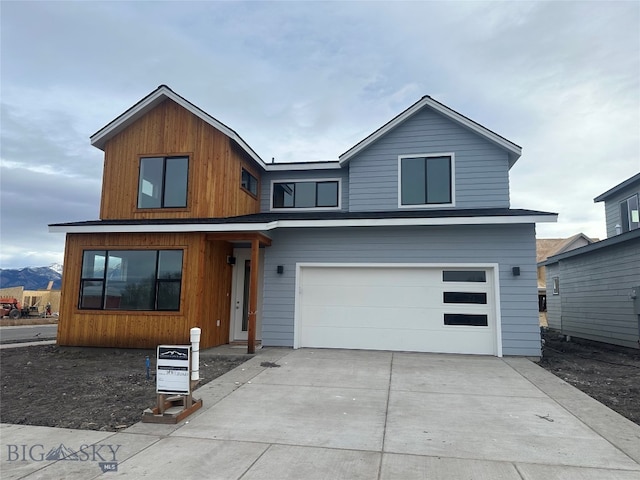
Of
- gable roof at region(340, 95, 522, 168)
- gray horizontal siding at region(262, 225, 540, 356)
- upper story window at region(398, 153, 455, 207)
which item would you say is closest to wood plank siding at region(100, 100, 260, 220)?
gray horizontal siding at region(262, 225, 540, 356)

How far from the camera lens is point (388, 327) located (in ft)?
33.3

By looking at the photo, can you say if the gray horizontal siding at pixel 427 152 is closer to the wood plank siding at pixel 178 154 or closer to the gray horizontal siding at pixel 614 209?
the wood plank siding at pixel 178 154

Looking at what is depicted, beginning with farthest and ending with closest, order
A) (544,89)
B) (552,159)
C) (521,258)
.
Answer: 1. (552,159)
2. (544,89)
3. (521,258)

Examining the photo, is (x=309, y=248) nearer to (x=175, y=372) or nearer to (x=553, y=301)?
(x=175, y=372)

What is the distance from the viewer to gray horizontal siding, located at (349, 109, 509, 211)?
1082cm

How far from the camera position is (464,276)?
32.7 feet

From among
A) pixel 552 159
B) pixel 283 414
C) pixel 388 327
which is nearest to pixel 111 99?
pixel 388 327

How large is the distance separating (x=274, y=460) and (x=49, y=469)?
214cm

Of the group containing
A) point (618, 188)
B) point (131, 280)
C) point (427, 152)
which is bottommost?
point (131, 280)

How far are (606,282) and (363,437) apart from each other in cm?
1220

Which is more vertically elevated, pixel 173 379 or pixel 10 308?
pixel 173 379

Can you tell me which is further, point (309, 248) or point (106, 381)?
point (309, 248)

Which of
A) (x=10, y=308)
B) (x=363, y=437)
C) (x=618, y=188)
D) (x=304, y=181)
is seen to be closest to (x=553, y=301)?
(x=618, y=188)

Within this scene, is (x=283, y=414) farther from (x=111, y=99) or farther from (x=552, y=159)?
(x=552, y=159)
